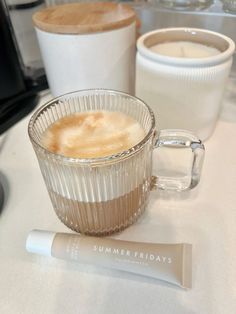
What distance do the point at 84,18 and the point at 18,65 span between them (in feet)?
0.44

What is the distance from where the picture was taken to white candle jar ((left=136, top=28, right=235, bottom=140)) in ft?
1.24

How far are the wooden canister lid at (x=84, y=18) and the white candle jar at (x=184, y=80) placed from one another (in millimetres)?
46

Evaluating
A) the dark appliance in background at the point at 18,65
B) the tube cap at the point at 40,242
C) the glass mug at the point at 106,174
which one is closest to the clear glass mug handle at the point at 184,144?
the glass mug at the point at 106,174

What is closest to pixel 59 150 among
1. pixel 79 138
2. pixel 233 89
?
pixel 79 138

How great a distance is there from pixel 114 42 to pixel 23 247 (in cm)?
29

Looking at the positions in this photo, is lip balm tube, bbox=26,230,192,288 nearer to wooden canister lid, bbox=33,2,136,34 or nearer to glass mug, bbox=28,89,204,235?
glass mug, bbox=28,89,204,235

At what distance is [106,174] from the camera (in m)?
0.28

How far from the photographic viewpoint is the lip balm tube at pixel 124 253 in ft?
0.92

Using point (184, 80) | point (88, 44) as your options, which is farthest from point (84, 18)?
point (184, 80)

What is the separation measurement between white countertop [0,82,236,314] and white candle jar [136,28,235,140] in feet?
0.20

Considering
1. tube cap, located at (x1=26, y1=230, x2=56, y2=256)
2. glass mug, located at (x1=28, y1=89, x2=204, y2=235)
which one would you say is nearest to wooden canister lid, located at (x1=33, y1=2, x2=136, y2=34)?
glass mug, located at (x1=28, y1=89, x2=204, y2=235)

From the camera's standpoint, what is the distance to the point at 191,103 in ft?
1.33

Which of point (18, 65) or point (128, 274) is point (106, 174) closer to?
point (128, 274)

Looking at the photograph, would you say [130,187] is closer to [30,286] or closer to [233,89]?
[30,286]
